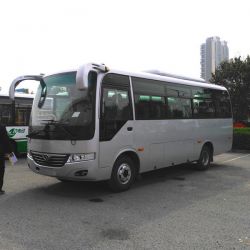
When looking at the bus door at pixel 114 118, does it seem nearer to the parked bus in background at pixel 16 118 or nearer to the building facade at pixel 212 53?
the parked bus in background at pixel 16 118

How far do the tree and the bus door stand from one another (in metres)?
22.6

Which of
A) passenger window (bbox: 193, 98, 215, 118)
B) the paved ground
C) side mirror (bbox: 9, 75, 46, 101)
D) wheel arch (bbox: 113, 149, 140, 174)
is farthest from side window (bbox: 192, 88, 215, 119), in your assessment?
side mirror (bbox: 9, 75, 46, 101)

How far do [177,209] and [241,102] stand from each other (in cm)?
2392

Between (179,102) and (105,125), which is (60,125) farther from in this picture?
(179,102)

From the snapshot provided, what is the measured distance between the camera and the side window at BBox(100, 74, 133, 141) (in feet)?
24.1

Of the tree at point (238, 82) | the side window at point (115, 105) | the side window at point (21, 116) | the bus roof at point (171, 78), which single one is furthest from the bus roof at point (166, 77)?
the tree at point (238, 82)

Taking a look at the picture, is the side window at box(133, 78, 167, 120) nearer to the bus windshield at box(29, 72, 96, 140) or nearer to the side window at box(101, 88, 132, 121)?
the side window at box(101, 88, 132, 121)

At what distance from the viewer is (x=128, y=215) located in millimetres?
6094

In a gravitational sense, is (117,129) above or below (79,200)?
above

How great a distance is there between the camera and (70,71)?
756 centimetres

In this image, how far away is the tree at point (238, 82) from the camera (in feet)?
93.3

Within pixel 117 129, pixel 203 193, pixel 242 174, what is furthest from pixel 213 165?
pixel 117 129

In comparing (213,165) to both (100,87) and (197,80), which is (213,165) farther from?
(100,87)

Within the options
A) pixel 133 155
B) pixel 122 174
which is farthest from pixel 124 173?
pixel 133 155
